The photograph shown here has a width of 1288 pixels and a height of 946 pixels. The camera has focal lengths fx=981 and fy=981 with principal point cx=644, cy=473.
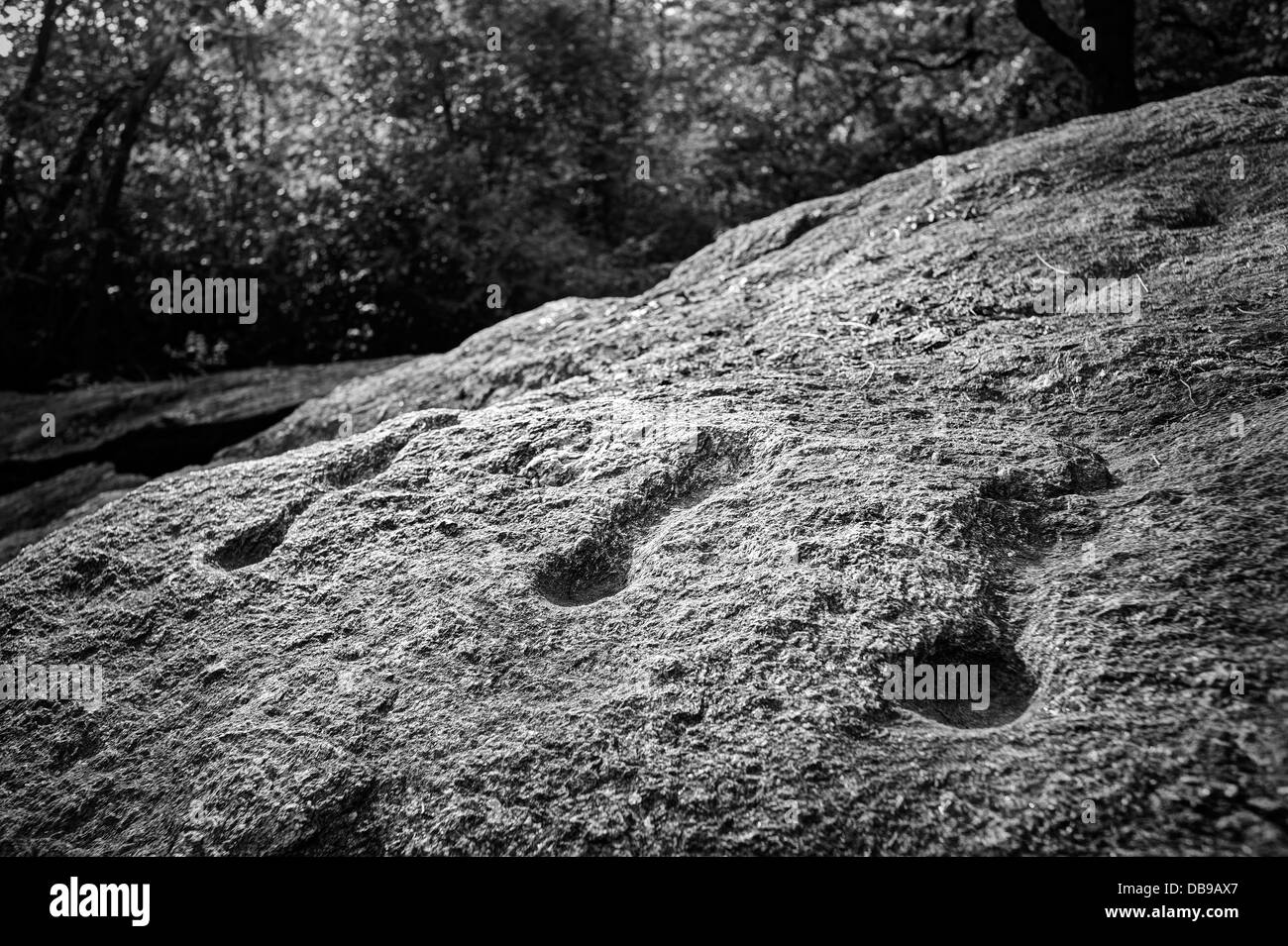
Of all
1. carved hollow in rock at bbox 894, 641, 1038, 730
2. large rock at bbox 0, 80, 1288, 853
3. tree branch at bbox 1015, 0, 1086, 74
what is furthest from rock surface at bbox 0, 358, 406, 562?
tree branch at bbox 1015, 0, 1086, 74

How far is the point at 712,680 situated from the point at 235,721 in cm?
112

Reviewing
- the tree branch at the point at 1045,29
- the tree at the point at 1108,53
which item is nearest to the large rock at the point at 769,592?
the tree at the point at 1108,53

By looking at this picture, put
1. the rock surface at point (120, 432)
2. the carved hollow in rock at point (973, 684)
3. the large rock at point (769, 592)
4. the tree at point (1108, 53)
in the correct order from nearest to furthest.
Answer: the large rock at point (769, 592)
the carved hollow in rock at point (973, 684)
the rock surface at point (120, 432)
the tree at point (1108, 53)

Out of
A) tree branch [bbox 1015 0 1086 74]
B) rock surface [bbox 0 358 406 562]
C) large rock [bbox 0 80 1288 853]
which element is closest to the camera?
large rock [bbox 0 80 1288 853]

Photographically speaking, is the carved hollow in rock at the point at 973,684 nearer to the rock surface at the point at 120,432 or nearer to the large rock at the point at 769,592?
the large rock at the point at 769,592

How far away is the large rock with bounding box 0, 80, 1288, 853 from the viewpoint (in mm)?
1753

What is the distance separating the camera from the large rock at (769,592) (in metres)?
1.75

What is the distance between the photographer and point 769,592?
2203 mm

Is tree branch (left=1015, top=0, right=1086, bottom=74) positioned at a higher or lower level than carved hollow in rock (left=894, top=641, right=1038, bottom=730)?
higher

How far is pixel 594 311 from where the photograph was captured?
167 inches

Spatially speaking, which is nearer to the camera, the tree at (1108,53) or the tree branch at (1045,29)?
the tree at (1108,53)

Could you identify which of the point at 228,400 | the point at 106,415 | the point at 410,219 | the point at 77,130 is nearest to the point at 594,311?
the point at 228,400

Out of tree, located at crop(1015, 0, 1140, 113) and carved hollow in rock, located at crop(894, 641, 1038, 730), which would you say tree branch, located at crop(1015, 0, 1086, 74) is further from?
carved hollow in rock, located at crop(894, 641, 1038, 730)

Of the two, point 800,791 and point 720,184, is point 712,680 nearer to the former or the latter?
point 800,791
